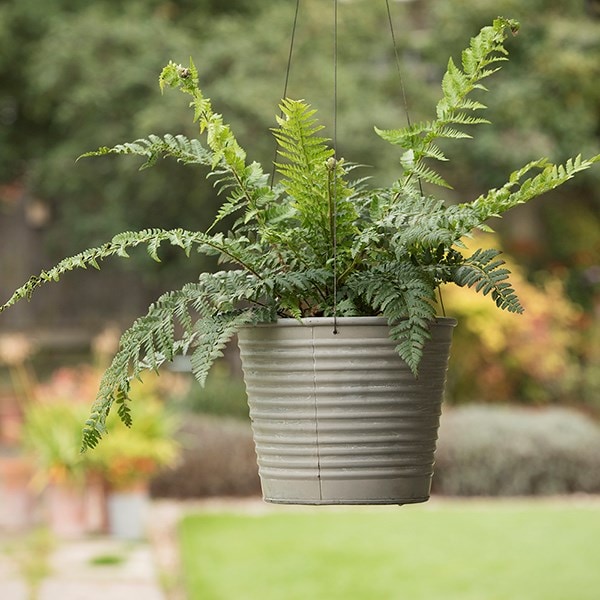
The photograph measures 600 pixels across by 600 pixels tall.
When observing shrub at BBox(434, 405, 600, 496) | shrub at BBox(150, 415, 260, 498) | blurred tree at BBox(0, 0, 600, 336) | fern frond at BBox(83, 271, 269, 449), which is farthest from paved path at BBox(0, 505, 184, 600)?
blurred tree at BBox(0, 0, 600, 336)

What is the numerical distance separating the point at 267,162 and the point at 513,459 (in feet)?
10.9

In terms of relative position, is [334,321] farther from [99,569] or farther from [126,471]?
[126,471]

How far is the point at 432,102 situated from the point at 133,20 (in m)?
2.89

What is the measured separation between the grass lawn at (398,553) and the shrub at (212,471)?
44 centimetres

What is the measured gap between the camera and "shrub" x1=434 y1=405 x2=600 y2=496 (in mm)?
8297

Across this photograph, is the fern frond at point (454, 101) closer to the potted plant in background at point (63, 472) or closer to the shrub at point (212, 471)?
the potted plant in background at point (63, 472)

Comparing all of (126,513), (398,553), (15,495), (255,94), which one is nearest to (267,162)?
(255,94)

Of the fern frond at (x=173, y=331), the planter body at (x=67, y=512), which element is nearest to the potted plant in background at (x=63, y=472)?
the planter body at (x=67, y=512)

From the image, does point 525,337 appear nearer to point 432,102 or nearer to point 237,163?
point 432,102

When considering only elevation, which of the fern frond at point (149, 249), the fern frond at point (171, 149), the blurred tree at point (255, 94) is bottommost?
the fern frond at point (149, 249)

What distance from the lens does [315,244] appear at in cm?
191

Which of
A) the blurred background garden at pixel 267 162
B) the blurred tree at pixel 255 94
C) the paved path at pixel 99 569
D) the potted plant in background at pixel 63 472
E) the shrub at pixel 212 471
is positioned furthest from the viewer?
the blurred tree at pixel 255 94

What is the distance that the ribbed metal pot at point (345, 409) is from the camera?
1.80m

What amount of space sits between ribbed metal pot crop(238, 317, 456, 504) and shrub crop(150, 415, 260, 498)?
626 cm
